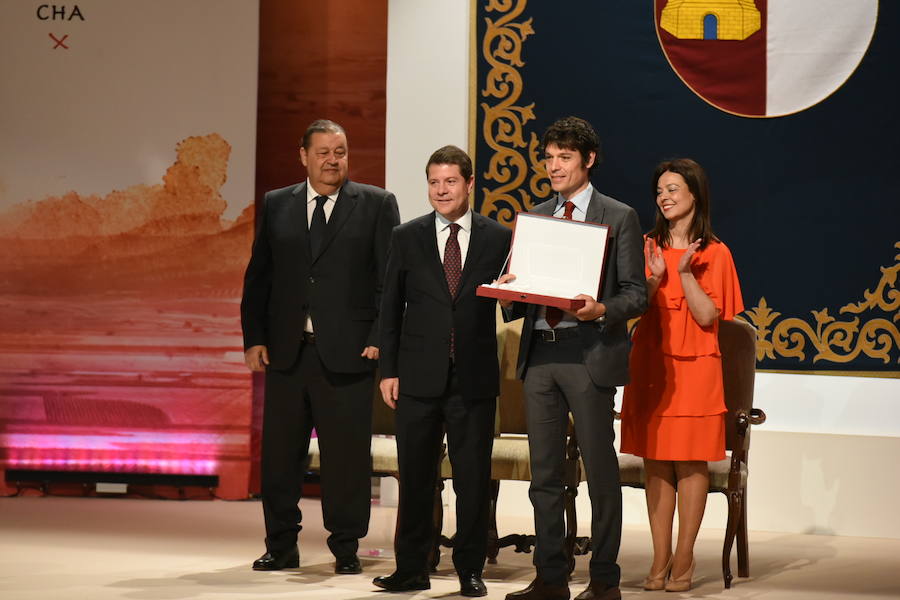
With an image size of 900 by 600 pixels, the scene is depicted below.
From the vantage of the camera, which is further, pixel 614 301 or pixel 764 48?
pixel 764 48

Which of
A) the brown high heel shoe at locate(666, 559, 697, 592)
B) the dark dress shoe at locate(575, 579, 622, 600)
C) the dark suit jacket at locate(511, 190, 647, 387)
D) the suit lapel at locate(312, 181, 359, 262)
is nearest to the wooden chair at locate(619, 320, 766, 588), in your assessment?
the brown high heel shoe at locate(666, 559, 697, 592)

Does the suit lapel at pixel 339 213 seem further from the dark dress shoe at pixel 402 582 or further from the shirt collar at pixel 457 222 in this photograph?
the dark dress shoe at pixel 402 582

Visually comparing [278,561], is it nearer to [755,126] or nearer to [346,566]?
[346,566]

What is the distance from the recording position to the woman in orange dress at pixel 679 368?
14.5 feet

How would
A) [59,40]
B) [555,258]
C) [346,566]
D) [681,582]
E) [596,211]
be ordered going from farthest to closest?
1. [59,40]
2. [346,566]
3. [681,582]
4. [596,211]
5. [555,258]

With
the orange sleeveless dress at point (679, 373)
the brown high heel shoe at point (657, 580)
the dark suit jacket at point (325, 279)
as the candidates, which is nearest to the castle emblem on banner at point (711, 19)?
the orange sleeveless dress at point (679, 373)

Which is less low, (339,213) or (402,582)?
(339,213)

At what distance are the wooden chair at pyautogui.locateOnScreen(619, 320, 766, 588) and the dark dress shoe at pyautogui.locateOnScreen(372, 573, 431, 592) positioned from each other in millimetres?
883

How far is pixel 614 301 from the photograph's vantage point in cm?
397

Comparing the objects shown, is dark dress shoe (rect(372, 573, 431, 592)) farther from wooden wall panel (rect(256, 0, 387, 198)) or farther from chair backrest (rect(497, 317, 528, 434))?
wooden wall panel (rect(256, 0, 387, 198))

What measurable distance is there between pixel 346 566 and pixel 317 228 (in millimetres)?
1339

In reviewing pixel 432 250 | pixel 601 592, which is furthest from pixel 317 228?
pixel 601 592

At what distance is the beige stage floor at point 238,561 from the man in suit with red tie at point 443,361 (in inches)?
8.0

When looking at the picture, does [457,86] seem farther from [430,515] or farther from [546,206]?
[430,515]
